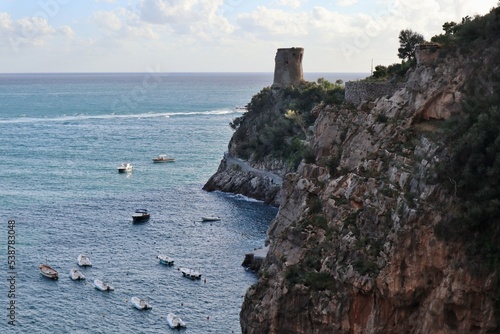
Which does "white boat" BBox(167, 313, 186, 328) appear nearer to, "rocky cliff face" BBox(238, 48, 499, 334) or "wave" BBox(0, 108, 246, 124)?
"rocky cliff face" BBox(238, 48, 499, 334)

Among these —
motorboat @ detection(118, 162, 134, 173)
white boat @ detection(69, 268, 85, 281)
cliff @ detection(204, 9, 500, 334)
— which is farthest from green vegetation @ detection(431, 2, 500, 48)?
motorboat @ detection(118, 162, 134, 173)

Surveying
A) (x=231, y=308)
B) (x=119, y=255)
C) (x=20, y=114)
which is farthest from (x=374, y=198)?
(x=20, y=114)

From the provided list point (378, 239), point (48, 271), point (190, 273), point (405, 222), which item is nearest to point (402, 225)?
point (405, 222)

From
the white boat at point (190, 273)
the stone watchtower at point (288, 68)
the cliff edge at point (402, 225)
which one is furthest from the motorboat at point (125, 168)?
the cliff edge at point (402, 225)

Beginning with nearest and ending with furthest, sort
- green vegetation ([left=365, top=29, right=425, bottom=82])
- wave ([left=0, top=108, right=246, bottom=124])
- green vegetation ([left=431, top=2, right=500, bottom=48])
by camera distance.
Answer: green vegetation ([left=431, top=2, right=500, bottom=48]) < green vegetation ([left=365, top=29, right=425, bottom=82]) < wave ([left=0, top=108, right=246, bottom=124])

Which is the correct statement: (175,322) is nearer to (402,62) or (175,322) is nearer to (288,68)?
(402,62)

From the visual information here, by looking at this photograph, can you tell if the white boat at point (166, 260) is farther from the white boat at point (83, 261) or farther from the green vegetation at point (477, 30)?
the green vegetation at point (477, 30)
